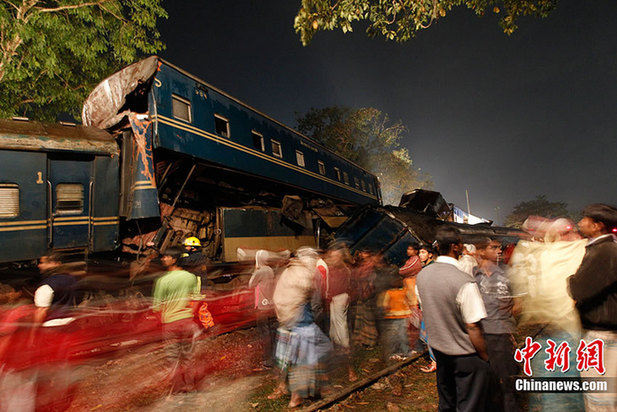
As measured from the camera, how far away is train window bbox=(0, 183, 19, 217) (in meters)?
5.08

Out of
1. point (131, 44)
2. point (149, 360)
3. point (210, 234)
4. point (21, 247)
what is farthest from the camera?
point (131, 44)

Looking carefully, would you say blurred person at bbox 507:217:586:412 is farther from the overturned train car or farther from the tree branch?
the tree branch

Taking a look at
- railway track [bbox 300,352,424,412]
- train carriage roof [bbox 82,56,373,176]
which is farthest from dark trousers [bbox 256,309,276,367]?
train carriage roof [bbox 82,56,373,176]

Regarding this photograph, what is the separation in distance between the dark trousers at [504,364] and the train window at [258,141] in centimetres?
829

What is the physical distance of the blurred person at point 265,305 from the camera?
17.0ft

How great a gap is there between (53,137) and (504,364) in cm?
804

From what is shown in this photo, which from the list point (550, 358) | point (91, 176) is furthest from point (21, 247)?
point (550, 358)

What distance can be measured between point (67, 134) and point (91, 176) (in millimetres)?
934

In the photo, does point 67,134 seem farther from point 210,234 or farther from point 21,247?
point 210,234

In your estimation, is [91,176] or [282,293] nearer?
[282,293]

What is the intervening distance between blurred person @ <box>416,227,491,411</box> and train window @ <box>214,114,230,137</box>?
23.9ft

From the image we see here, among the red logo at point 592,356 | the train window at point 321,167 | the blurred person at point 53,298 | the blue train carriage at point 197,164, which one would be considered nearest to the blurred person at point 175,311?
the blurred person at point 53,298

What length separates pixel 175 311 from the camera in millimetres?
4090

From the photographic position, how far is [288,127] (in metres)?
11.8
